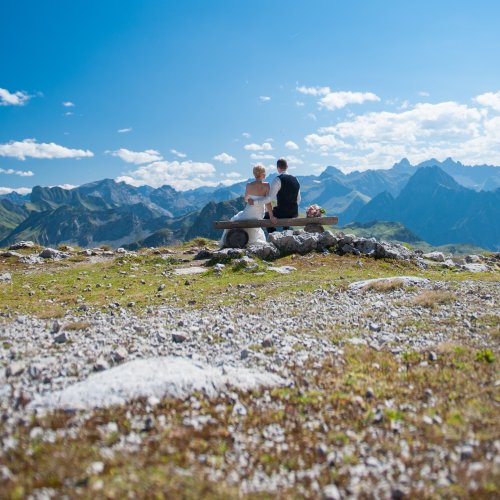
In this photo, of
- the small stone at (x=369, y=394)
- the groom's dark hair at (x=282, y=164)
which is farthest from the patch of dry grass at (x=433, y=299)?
the groom's dark hair at (x=282, y=164)

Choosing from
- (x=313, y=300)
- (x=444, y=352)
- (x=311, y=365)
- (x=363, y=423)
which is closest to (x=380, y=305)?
(x=313, y=300)

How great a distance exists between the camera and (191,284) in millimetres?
17234

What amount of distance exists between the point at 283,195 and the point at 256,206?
79.8 inches

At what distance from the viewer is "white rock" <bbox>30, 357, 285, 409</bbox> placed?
5867mm

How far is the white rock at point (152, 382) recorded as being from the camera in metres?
5.87

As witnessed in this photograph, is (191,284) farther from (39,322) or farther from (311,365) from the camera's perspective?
(311,365)

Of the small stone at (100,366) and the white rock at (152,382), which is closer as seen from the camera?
the white rock at (152,382)

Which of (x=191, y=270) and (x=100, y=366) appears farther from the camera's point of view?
(x=191, y=270)

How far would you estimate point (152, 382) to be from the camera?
6.33 metres

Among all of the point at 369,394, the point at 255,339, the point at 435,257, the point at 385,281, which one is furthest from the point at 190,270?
the point at 435,257

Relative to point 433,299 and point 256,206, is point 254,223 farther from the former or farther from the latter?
point 433,299

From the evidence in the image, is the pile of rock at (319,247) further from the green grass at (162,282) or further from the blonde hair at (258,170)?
the blonde hair at (258,170)

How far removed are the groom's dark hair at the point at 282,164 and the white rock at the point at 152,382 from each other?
17.7m

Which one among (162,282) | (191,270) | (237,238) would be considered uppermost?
(237,238)
